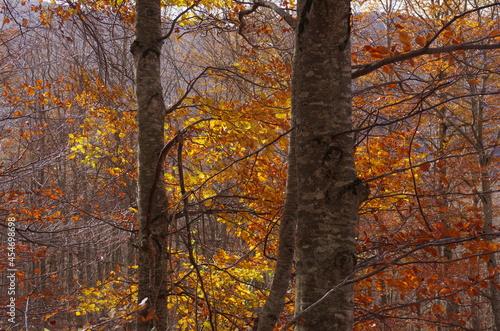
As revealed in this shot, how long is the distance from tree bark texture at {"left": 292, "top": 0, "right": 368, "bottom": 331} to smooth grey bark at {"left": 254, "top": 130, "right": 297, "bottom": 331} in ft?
3.26

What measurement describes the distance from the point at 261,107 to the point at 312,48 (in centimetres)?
233

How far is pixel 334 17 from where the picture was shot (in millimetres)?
1434

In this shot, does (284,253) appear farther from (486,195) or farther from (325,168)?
(486,195)

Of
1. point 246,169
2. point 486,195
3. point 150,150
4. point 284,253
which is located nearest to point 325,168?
point 284,253

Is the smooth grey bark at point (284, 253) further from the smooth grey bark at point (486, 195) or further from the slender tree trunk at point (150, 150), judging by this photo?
the smooth grey bark at point (486, 195)

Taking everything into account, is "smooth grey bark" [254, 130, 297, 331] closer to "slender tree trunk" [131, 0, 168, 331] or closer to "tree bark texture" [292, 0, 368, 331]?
"slender tree trunk" [131, 0, 168, 331]

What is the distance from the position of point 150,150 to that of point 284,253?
4.16 feet

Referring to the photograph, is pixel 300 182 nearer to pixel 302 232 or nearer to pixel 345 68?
pixel 302 232

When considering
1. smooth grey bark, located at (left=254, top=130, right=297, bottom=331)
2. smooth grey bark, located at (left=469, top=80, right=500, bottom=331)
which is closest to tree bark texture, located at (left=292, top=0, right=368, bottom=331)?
smooth grey bark, located at (left=254, top=130, right=297, bottom=331)

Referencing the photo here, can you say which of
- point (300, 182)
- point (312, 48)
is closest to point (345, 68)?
point (312, 48)

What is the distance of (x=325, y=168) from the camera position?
1382mm

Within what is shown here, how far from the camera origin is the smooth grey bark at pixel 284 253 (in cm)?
248

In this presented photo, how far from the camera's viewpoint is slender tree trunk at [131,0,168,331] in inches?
105

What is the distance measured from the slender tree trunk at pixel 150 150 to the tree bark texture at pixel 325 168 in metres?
1.50
